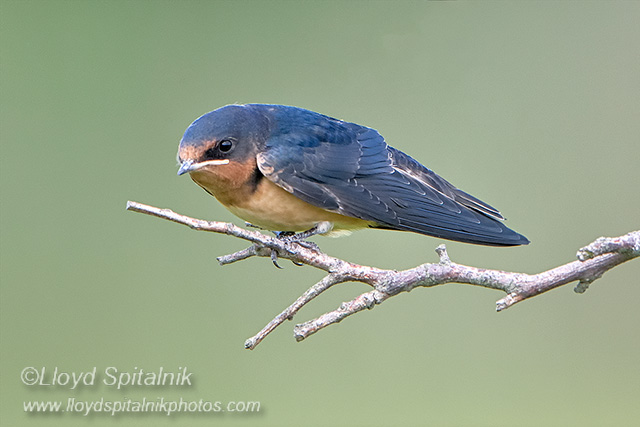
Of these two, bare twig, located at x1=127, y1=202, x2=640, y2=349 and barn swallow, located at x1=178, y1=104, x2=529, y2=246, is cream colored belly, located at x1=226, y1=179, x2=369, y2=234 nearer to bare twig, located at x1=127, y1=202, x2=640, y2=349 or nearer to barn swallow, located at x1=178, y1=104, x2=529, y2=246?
barn swallow, located at x1=178, y1=104, x2=529, y2=246

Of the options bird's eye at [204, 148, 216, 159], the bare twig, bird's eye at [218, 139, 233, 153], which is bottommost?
the bare twig

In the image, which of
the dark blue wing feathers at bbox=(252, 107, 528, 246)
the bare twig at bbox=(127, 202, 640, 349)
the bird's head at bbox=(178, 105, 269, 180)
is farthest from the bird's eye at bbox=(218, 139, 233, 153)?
the bare twig at bbox=(127, 202, 640, 349)

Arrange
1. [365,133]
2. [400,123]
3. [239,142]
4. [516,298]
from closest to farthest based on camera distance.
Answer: [516,298]
[239,142]
[365,133]
[400,123]

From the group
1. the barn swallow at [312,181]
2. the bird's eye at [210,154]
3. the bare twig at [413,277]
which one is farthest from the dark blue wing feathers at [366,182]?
the bare twig at [413,277]

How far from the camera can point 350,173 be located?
233 cm

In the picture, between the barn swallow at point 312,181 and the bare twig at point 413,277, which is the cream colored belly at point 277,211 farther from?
the bare twig at point 413,277

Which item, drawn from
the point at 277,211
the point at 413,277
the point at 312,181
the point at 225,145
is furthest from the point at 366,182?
the point at 413,277

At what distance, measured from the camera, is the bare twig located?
1589mm

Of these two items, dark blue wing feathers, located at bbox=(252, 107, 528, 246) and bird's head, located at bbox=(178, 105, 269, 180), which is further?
dark blue wing feathers, located at bbox=(252, 107, 528, 246)

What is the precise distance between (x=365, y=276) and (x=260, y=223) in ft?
1.95

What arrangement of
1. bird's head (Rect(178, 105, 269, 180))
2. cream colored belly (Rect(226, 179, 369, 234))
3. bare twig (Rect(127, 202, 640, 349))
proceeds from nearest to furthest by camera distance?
1. bare twig (Rect(127, 202, 640, 349))
2. bird's head (Rect(178, 105, 269, 180))
3. cream colored belly (Rect(226, 179, 369, 234))

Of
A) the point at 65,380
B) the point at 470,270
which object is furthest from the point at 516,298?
the point at 65,380

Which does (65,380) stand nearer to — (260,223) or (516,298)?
(260,223)

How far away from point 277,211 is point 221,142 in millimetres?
252
